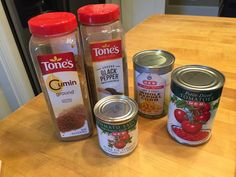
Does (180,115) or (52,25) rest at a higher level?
(52,25)

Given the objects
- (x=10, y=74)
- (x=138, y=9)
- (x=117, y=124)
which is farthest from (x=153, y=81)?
(x=138, y=9)

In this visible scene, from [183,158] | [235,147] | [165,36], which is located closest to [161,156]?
[183,158]

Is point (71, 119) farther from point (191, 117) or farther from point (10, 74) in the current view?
point (10, 74)

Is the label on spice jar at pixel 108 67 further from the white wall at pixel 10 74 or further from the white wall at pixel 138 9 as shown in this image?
the white wall at pixel 138 9

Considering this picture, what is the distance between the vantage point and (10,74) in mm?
944

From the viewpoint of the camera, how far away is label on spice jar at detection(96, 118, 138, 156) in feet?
1.26

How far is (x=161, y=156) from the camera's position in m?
0.43

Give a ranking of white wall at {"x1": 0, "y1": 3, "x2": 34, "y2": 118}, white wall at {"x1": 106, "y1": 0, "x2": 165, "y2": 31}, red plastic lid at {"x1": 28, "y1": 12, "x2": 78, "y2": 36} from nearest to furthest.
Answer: red plastic lid at {"x1": 28, "y1": 12, "x2": 78, "y2": 36}, white wall at {"x1": 0, "y1": 3, "x2": 34, "y2": 118}, white wall at {"x1": 106, "y1": 0, "x2": 165, "y2": 31}

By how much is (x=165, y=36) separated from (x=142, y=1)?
1.08 m

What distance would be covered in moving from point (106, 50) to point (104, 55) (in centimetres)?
1

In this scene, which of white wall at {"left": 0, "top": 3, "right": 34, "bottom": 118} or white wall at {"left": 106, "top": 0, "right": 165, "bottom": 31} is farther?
white wall at {"left": 106, "top": 0, "right": 165, "bottom": 31}

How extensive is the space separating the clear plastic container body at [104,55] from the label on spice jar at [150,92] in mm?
44

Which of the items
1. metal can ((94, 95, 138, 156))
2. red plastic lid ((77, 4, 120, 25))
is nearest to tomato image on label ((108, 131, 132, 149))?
metal can ((94, 95, 138, 156))

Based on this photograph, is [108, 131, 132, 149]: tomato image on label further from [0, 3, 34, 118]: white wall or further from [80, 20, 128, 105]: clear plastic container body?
[0, 3, 34, 118]: white wall
